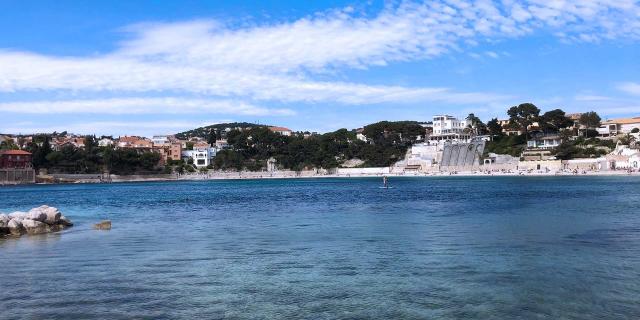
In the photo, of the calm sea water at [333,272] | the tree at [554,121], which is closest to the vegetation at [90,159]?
the tree at [554,121]

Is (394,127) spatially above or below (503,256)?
above

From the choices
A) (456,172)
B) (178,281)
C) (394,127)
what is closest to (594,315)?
(178,281)

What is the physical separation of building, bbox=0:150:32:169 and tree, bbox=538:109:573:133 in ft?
339

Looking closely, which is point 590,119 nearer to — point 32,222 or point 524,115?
point 524,115

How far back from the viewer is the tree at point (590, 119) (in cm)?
11621

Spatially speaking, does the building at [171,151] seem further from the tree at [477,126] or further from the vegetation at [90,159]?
the tree at [477,126]

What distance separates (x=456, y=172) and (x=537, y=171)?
19308 mm

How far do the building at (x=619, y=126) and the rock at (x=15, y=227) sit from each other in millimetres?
115301

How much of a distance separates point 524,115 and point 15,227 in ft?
376

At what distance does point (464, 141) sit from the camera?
130 meters

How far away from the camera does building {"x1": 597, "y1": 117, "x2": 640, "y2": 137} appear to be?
11444cm

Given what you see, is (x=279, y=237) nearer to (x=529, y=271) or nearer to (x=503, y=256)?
(x=503, y=256)

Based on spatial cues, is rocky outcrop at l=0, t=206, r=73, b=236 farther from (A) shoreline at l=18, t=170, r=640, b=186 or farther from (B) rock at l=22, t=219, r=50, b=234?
(A) shoreline at l=18, t=170, r=640, b=186

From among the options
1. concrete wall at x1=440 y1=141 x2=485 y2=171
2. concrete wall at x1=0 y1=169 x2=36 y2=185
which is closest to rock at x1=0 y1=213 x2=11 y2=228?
concrete wall at x1=0 y1=169 x2=36 y2=185
